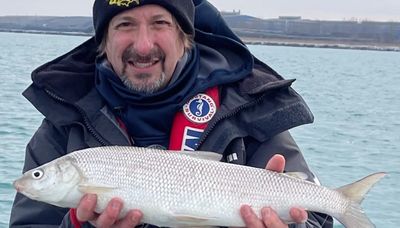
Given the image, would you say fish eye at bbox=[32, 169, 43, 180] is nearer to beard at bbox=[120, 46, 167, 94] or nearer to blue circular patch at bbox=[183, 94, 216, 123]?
beard at bbox=[120, 46, 167, 94]

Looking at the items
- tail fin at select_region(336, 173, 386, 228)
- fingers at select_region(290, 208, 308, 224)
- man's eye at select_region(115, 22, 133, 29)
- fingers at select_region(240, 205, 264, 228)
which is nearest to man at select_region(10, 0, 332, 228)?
man's eye at select_region(115, 22, 133, 29)

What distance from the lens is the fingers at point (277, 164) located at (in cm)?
413

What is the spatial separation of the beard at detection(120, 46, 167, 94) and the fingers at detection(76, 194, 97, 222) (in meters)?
0.83

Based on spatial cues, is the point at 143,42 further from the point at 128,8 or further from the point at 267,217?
the point at 267,217

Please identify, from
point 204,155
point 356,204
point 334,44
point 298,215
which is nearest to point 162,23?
point 204,155

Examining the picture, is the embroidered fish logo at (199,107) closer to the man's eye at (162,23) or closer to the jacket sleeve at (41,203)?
the man's eye at (162,23)

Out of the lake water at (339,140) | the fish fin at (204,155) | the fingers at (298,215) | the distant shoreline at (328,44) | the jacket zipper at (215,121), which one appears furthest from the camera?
the distant shoreline at (328,44)

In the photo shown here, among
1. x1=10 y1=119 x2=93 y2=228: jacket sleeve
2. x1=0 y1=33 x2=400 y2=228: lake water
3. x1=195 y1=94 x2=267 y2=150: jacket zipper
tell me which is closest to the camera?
x1=195 y1=94 x2=267 y2=150: jacket zipper

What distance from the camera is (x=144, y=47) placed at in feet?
14.3

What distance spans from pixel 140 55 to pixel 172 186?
83 cm

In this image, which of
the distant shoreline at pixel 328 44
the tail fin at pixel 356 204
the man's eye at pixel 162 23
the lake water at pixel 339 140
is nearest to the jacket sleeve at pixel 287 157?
the tail fin at pixel 356 204

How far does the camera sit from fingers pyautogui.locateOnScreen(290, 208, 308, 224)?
13.2 feet

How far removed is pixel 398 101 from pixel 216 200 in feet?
83.5

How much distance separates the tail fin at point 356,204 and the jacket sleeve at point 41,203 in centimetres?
164
